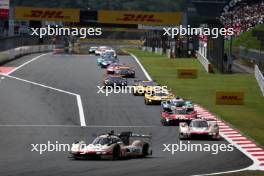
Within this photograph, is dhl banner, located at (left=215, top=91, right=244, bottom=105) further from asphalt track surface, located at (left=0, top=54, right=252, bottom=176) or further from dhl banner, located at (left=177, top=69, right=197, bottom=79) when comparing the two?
dhl banner, located at (left=177, top=69, right=197, bottom=79)

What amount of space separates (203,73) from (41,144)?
51380mm

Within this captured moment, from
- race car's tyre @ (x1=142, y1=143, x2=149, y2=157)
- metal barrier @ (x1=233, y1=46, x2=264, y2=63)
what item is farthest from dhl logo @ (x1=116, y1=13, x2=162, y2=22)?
race car's tyre @ (x1=142, y1=143, x2=149, y2=157)

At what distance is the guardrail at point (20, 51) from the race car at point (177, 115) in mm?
45670

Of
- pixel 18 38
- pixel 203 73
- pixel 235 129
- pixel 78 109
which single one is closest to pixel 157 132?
pixel 235 129

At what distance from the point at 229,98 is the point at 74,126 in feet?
45.6

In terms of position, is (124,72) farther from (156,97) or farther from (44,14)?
(44,14)

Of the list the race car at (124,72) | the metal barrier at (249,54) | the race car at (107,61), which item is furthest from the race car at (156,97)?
the race car at (107,61)

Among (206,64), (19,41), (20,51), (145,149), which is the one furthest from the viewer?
(20,51)

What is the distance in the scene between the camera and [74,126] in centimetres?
4834

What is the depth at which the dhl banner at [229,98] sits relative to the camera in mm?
57406

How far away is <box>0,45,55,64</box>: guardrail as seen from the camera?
95.3 m

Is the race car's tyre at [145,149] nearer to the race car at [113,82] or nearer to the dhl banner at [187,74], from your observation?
the race car at [113,82]

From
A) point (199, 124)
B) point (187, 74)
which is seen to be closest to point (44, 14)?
point (187, 74)

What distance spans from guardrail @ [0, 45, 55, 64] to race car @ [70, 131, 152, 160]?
57.9 m
